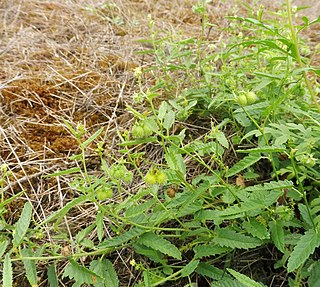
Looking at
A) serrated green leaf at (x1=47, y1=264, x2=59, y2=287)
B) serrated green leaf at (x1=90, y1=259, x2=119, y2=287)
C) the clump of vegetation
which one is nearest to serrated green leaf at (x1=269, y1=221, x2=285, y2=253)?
the clump of vegetation

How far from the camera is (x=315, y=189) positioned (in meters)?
1.35

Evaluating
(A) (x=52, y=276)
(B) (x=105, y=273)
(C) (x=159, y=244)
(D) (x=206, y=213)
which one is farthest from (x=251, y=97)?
(A) (x=52, y=276)

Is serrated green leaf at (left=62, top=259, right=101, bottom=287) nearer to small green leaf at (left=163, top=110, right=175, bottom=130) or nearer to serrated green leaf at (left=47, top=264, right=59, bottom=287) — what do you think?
serrated green leaf at (left=47, top=264, right=59, bottom=287)

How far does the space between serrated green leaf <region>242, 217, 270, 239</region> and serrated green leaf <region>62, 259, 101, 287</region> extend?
431 millimetres

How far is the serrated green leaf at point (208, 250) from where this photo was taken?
122 cm

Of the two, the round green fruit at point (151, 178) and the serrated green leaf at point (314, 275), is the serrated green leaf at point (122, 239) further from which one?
the serrated green leaf at point (314, 275)

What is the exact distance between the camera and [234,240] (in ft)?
4.00

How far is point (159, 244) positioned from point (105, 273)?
0.18 meters

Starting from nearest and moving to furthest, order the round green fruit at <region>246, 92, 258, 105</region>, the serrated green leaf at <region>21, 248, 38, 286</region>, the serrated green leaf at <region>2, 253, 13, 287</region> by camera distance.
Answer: the serrated green leaf at <region>2, 253, 13, 287</region>, the serrated green leaf at <region>21, 248, 38, 286</region>, the round green fruit at <region>246, 92, 258, 105</region>

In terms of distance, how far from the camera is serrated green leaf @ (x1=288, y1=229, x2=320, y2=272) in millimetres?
1070

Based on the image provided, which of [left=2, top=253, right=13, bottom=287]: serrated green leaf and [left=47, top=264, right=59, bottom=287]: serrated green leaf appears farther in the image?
[left=47, top=264, right=59, bottom=287]: serrated green leaf

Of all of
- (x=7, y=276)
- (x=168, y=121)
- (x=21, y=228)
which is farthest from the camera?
(x=168, y=121)

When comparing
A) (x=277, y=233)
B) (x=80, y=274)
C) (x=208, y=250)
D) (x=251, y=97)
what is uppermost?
(x=251, y=97)

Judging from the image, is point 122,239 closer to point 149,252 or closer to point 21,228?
point 149,252
